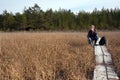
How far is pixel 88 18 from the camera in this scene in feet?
161

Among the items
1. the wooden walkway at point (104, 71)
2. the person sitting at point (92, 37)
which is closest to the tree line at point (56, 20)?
the person sitting at point (92, 37)

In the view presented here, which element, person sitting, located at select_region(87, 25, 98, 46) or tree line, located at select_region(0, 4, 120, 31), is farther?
tree line, located at select_region(0, 4, 120, 31)

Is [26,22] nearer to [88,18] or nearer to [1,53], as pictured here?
[88,18]

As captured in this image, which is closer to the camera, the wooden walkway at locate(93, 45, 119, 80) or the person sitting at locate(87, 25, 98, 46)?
the wooden walkway at locate(93, 45, 119, 80)

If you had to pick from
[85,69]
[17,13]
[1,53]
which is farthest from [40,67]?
[17,13]

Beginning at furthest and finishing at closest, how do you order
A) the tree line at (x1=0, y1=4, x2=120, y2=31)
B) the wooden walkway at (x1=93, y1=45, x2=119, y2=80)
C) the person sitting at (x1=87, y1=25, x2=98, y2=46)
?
the tree line at (x1=0, y1=4, x2=120, y2=31) < the person sitting at (x1=87, y1=25, x2=98, y2=46) < the wooden walkway at (x1=93, y1=45, x2=119, y2=80)

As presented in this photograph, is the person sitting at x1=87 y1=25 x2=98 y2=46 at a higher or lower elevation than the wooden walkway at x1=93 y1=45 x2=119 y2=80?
higher

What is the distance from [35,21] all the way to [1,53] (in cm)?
3448

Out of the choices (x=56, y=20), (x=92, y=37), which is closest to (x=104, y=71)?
(x=92, y=37)

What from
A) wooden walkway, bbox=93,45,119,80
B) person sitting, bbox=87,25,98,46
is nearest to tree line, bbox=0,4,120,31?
person sitting, bbox=87,25,98,46

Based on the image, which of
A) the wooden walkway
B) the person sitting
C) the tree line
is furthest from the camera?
the tree line

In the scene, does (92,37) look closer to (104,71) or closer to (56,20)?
(104,71)

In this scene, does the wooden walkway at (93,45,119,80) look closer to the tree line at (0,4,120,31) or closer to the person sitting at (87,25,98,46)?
the person sitting at (87,25,98,46)

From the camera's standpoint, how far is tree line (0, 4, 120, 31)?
42.3 m
